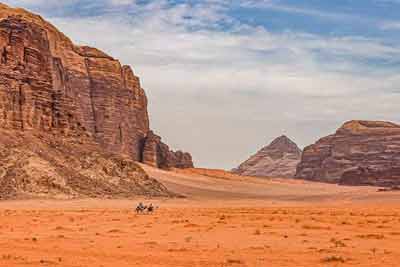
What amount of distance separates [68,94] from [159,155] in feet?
108

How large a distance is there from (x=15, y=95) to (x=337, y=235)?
210 feet

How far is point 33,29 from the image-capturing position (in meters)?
97.3

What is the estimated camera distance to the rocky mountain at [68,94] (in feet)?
282

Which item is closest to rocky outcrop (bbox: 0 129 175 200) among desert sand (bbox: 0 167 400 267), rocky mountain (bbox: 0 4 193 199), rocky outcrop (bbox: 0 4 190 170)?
rocky mountain (bbox: 0 4 193 199)

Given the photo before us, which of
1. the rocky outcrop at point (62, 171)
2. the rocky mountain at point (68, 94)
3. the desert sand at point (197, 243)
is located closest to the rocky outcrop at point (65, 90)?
the rocky mountain at point (68, 94)

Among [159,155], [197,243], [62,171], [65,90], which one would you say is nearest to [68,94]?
[65,90]

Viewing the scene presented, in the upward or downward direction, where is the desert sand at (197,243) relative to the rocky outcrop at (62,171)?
downward

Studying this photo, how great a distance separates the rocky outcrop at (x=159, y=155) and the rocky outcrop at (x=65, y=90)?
352 millimetres

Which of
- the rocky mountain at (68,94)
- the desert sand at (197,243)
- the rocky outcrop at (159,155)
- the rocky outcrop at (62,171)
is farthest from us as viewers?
the rocky outcrop at (159,155)

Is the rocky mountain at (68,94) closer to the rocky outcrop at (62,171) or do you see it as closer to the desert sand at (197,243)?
the rocky outcrop at (62,171)

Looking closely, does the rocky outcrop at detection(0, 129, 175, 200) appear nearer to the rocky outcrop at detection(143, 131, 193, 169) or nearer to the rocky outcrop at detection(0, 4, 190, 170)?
the rocky outcrop at detection(0, 4, 190, 170)

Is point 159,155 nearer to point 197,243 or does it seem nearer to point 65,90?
point 65,90

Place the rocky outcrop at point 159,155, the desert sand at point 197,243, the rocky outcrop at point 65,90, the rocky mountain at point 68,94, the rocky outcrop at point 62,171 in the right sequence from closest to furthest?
the desert sand at point 197,243, the rocky outcrop at point 62,171, the rocky mountain at point 68,94, the rocky outcrop at point 65,90, the rocky outcrop at point 159,155

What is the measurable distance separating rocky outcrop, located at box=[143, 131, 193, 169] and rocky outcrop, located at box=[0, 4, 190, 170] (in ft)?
1.16
